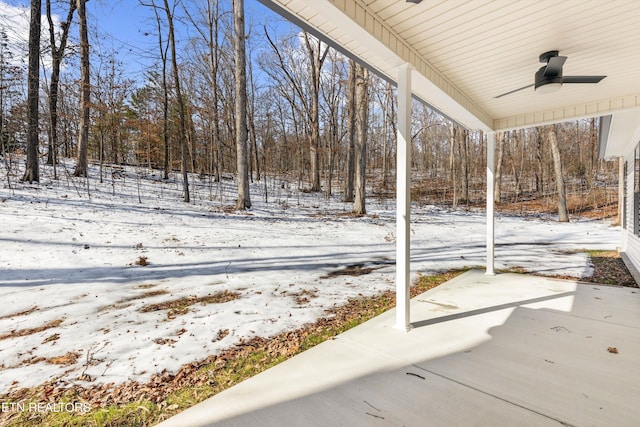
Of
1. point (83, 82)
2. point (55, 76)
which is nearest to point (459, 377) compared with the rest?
point (83, 82)

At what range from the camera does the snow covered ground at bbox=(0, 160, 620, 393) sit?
2.29 metres

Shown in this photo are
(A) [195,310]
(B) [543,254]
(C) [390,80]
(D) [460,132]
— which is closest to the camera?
(C) [390,80]

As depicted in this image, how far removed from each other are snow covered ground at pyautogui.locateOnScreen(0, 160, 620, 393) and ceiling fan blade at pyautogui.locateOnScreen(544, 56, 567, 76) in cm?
289

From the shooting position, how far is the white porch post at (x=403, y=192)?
97.1 inches

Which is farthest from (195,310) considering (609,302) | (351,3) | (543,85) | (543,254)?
(543,254)

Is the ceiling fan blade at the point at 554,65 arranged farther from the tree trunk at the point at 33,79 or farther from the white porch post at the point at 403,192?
the tree trunk at the point at 33,79

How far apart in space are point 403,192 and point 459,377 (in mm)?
1436

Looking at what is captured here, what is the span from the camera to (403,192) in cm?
252

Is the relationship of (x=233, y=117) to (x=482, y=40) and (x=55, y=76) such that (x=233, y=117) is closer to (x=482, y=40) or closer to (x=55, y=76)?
(x=55, y=76)

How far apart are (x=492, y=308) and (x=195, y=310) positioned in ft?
10.4

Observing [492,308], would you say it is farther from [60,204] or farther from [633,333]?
[60,204]

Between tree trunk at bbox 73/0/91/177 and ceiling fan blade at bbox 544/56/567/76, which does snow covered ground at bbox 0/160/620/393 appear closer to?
tree trunk at bbox 73/0/91/177

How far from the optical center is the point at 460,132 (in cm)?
1571

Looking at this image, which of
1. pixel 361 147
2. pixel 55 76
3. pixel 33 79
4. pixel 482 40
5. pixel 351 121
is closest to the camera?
pixel 482 40
